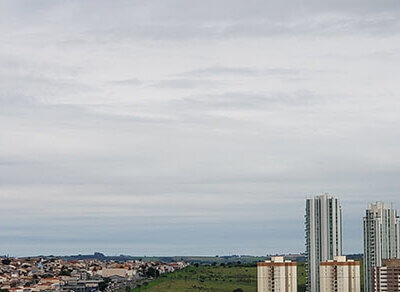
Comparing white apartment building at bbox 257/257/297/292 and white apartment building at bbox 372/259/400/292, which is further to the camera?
white apartment building at bbox 372/259/400/292

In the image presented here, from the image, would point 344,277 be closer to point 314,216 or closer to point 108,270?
point 314,216

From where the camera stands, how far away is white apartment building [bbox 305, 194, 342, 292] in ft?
205

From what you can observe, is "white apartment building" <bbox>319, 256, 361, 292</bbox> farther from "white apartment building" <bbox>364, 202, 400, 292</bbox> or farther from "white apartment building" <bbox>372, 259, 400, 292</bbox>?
"white apartment building" <bbox>364, 202, 400, 292</bbox>

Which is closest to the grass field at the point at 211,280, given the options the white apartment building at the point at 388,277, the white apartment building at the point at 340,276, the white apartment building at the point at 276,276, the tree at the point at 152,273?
the tree at the point at 152,273

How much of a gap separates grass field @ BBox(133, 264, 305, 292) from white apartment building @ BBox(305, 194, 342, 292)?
6173 mm

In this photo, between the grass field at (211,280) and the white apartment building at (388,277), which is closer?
the white apartment building at (388,277)

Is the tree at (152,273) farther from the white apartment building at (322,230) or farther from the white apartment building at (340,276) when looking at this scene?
the white apartment building at (340,276)

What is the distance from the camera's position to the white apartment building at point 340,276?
5411cm

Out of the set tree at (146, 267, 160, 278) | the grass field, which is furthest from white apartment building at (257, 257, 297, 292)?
tree at (146, 267, 160, 278)

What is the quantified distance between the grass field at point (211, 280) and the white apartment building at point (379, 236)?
24.0ft

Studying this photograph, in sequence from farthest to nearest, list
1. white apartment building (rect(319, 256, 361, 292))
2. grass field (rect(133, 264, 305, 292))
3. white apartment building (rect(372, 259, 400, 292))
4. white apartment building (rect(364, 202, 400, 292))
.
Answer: grass field (rect(133, 264, 305, 292)) → white apartment building (rect(364, 202, 400, 292)) → white apartment building (rect(372, 259, 400, 292)) → white apartment building (rect(319, 256, 361, 292))

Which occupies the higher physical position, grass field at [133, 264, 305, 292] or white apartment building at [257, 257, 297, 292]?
grass field at [133, 264, 305, 292]

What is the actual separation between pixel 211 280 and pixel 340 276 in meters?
27.7

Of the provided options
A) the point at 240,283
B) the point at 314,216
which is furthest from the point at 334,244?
the point at 240,283
